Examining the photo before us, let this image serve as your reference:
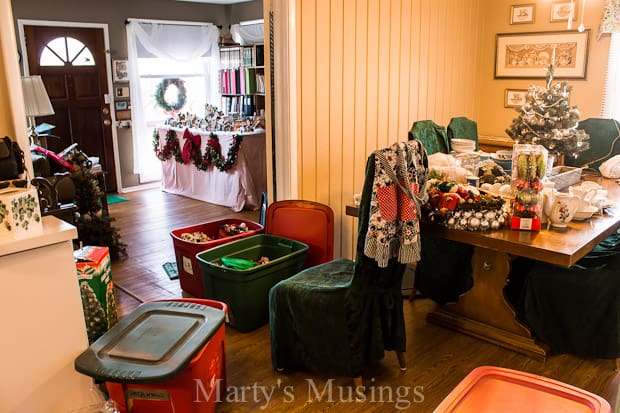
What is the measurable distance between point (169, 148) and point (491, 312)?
464cm

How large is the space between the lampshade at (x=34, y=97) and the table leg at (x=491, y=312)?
3.51 meters

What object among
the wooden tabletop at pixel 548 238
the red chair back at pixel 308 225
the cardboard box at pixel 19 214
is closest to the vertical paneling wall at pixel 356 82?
the red chair back at pixel 308 225

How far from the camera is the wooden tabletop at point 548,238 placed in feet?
6.91

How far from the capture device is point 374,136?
12.9 feet

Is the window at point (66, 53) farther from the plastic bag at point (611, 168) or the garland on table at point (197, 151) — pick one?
the plastic bag at point (611, 168)

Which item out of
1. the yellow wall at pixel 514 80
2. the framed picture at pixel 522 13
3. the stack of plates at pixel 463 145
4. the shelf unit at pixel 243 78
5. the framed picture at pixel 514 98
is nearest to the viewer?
the stack of plates at pixel 463 145

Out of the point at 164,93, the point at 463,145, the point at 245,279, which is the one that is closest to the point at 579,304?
the point at 463,145

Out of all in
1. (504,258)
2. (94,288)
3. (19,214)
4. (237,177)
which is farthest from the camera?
(237,177)

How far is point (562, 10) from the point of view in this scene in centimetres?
474

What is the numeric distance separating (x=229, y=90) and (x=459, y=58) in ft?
12.1

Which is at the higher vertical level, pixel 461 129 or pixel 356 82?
pixel 356 82

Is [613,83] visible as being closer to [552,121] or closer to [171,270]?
[552,121]

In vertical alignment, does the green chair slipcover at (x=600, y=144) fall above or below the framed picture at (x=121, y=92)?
below

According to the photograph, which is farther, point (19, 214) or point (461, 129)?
point (461, 129)
